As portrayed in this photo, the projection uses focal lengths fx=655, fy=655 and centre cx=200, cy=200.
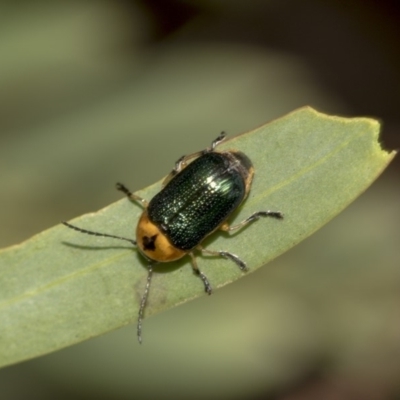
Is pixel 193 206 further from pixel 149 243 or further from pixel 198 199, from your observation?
pixel 149 243

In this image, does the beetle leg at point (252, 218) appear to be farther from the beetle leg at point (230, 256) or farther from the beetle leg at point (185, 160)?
the beetle leg at point (185, 160)

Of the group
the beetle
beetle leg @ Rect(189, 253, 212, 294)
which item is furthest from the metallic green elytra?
beetle leg @ Rect(189, 253, 212, 294)

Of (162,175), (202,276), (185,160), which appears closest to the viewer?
(202,276)

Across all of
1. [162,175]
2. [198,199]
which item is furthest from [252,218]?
[162,175]

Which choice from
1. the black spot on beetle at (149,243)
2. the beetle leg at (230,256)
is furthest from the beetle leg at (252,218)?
the black spot on beetle at (149,243)

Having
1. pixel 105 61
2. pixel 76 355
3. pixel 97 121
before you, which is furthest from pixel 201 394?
pixel 105 61

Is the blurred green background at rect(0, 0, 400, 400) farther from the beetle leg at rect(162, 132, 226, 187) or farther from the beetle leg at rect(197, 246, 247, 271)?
the beetle leg at rect(197, 246, 247, 271)
